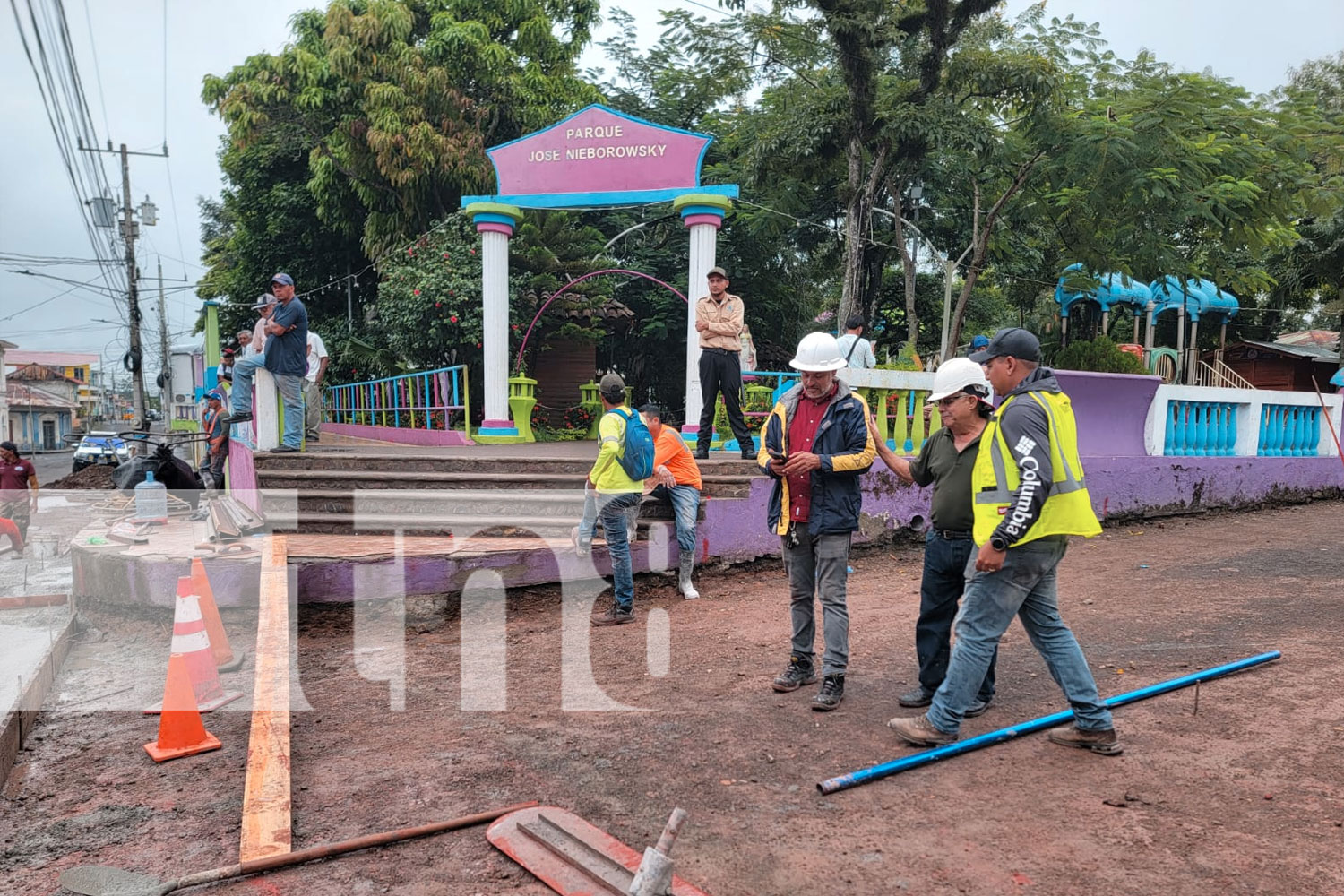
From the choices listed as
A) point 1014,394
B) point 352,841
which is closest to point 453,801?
point 352,841

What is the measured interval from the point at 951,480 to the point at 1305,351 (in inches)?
998

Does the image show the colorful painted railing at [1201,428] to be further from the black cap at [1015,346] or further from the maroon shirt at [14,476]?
the maroon shirt at [14,476]

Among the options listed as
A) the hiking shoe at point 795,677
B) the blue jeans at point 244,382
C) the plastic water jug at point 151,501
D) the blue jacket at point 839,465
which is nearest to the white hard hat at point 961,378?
the blue jacket at point 839,465

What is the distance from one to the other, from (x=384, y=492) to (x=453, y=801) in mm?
4534

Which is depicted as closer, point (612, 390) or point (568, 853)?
point (568, 853)

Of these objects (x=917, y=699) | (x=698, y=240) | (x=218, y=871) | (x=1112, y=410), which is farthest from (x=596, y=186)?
(x=218, y=871)

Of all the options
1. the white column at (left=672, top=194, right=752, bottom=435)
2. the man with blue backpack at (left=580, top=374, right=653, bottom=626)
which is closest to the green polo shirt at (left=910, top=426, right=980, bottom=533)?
A: the man with blue backpack at (left=580, top=374, right=653, bottom=626)

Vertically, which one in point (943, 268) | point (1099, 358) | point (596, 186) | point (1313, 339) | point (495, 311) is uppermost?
point (943, 268)

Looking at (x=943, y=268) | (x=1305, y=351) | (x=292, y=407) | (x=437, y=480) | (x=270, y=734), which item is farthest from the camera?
(x=1305, y=351)

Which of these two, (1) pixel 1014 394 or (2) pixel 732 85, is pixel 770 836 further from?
(2) pixel 732 85

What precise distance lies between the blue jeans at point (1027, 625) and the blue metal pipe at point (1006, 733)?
12 cm

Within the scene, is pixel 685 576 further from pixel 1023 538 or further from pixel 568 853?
pixel 568 853

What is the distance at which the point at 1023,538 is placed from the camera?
3.23m

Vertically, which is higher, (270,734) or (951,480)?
(951,480)
